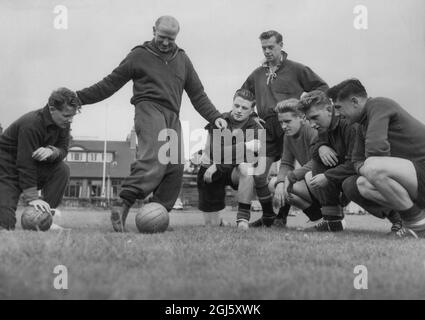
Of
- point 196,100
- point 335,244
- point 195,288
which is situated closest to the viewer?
point 195,288

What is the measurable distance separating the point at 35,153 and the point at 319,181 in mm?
3570

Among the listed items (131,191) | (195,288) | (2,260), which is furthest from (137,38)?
(195,288)

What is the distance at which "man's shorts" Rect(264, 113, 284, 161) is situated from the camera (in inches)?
317

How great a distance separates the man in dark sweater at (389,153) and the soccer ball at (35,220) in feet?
12.2

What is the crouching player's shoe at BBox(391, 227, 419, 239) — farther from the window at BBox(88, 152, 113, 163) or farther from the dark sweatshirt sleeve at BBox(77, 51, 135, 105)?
the window at BBox(88, 152, 113, 163)

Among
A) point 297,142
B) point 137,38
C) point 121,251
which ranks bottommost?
point 121,251

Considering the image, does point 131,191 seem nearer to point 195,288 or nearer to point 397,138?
point 397,138

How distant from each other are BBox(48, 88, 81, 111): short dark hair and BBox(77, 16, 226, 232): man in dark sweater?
0.97 ft

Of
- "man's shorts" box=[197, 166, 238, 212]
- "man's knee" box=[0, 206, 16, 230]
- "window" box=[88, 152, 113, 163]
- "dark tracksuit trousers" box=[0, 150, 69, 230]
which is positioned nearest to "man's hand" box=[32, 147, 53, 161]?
"dark tracksuit trousers" box=[0, 150, 69, 230]

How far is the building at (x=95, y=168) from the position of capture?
4978cm

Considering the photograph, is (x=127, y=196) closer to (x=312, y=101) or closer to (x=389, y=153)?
(x=312, y=101)

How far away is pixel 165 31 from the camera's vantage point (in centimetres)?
664

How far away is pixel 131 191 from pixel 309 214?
2854 millimetres
